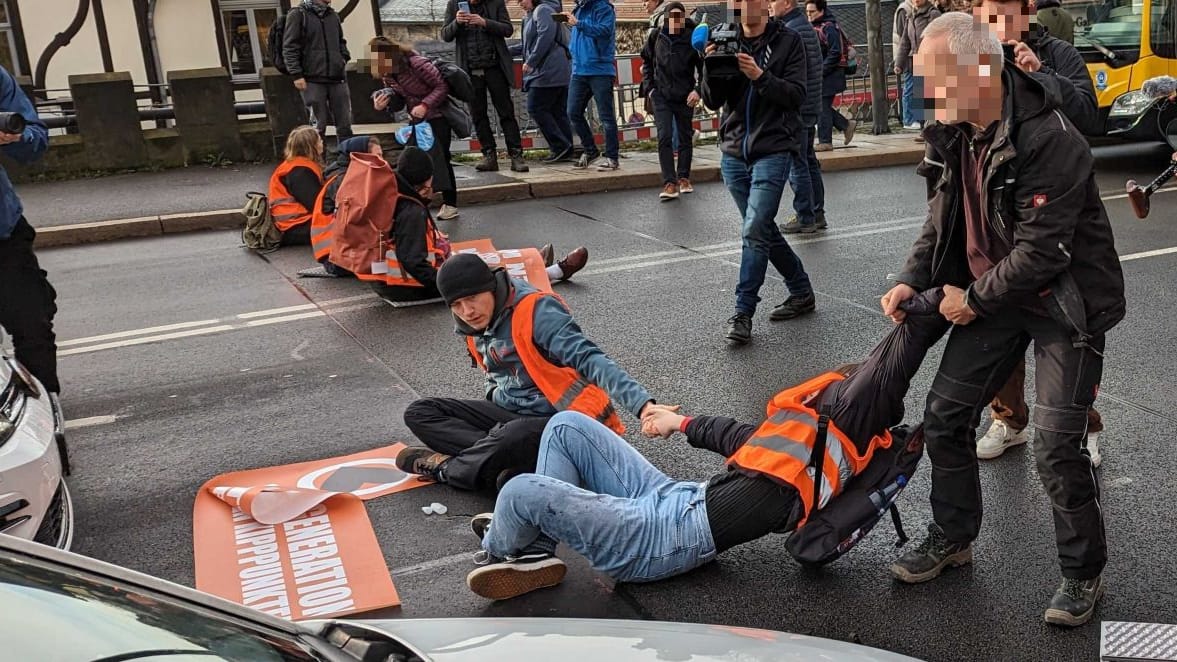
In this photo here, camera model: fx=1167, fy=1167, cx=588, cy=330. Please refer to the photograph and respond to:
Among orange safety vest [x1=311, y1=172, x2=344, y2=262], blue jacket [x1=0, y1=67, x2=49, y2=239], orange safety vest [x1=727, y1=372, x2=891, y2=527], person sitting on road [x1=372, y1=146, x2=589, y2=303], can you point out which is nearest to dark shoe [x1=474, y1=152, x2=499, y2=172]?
orange safety vest [x1=311, y1=172, x2=344, y2=262]

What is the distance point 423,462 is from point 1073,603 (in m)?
2.65

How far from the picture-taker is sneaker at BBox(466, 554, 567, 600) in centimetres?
383

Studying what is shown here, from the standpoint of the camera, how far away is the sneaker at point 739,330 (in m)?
6.80

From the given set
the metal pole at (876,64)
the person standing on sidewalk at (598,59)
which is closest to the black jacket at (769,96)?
the person standing on sidewalk at (598,59)

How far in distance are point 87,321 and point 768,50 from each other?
503 cm

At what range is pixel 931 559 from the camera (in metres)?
3.93

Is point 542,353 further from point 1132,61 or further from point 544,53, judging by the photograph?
point 1132,61

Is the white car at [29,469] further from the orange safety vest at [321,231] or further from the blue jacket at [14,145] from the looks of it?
the orange safety vest at [321,231]

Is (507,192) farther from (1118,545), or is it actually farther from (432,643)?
(432,643)

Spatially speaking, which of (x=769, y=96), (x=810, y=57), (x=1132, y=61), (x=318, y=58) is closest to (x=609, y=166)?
(x=318, y=58)

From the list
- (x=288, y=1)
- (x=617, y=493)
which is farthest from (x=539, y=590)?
(x=288, y=1)

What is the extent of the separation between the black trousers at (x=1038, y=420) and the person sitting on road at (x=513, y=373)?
1152mm

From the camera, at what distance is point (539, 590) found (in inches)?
157

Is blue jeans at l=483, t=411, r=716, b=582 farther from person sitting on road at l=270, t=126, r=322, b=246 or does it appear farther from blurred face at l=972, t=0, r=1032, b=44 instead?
person sitting on road at l=270, t=126, r=322, b=246
